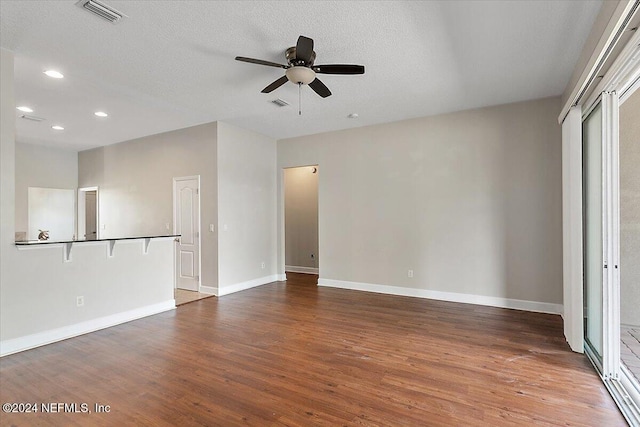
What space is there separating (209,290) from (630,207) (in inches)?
219

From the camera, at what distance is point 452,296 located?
192 inches

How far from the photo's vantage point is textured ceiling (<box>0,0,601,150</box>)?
2465 millimetres

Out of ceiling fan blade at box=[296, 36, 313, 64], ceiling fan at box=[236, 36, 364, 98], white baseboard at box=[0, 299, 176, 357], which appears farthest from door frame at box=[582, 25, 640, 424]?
white baseboard at box=[0, 299, 176, 357]

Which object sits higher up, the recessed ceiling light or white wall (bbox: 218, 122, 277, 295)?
the recessed ceiling light

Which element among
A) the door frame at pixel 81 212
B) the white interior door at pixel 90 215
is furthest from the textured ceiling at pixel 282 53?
the white interior door at pixel 90 215

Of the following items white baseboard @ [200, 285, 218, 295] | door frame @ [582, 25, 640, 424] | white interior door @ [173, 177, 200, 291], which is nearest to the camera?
door frame @ [582, 25, 640, 424]

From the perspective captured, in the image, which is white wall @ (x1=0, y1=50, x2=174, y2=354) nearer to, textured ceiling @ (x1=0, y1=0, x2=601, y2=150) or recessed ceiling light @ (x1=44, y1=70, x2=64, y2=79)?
recessed ceiling light @ (x1=44, y1=70, x2=64, y2=79)

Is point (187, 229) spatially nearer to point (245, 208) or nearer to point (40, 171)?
point (245, 208)

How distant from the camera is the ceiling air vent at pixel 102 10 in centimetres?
234

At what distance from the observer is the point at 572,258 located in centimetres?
304

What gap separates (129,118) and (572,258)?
631 cm

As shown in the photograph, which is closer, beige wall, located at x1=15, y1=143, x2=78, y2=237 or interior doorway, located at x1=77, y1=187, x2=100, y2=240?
beige wall, located at x1=15, y1=143, x2=78, y2=237

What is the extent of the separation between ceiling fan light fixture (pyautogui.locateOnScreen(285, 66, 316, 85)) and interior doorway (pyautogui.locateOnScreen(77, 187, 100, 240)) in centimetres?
686

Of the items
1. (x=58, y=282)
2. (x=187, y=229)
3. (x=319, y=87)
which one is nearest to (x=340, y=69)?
(x=319, y=87)
